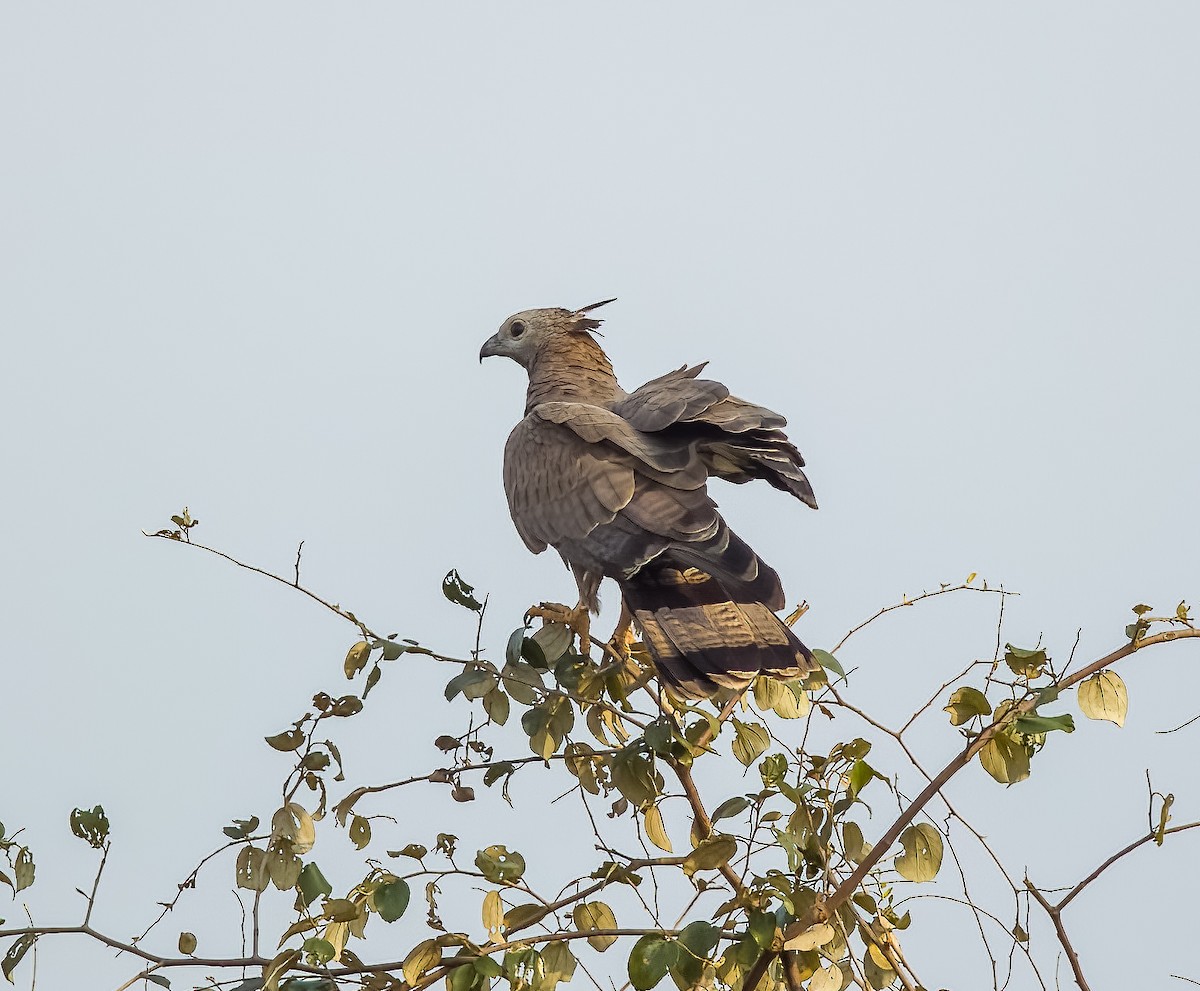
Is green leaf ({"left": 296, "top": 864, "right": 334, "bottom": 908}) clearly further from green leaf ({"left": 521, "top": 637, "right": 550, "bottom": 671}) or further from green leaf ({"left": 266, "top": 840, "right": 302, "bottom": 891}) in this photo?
green leaf ({"left": 521, "top": 637, "right": 550, "bottom": 671})

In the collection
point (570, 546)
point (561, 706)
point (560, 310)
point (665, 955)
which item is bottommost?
point (665, 955)

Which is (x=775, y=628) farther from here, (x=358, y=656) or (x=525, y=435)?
(x=525, y=435)

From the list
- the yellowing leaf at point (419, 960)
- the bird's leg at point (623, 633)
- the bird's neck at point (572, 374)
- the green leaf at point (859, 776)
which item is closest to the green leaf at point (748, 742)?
the green leaf at point (859, 776)

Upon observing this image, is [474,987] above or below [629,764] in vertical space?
below

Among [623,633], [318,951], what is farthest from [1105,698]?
[623,633]

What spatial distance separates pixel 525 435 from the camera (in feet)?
13.2

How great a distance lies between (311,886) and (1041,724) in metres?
1.31

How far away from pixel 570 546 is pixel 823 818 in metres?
1.42

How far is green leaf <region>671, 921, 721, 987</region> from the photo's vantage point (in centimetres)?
217

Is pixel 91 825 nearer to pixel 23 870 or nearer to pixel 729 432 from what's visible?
pixel 23 870

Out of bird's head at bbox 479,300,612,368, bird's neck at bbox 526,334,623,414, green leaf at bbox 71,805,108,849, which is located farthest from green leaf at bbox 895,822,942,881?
bird's head at bbox 479,300,612,368

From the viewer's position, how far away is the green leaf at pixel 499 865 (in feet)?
7.66

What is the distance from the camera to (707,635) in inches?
119

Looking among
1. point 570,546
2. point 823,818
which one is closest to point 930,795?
point 823,818
